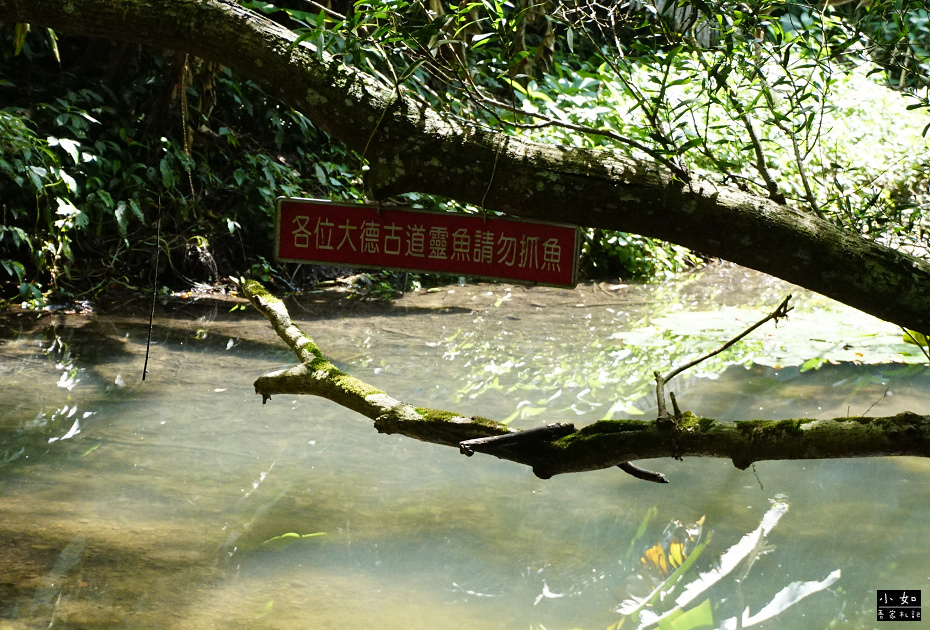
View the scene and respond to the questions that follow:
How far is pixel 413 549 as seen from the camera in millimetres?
2873

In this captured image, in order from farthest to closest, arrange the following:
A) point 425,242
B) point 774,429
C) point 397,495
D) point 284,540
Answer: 1. point 397,495
2. point 284,540
3. point 425,242
4. point 774,429

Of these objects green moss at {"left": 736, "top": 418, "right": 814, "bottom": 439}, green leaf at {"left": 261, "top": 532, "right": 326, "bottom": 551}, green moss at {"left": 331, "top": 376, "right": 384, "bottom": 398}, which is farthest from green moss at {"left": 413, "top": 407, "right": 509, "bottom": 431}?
green leaf at {"left": 261, "top": 532, "right": 326, "bottom": 551}

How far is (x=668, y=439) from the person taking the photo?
6.03 ft

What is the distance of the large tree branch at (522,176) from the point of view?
72.7 inches

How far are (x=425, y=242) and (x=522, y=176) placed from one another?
307mm

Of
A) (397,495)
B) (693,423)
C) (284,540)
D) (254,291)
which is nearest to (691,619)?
(693,423)

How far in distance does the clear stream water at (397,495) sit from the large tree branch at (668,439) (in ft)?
2.49

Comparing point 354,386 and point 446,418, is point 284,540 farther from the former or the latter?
point 446,418

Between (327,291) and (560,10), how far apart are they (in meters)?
4.93

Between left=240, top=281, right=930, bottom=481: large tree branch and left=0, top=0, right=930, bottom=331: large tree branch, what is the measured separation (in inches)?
12.3

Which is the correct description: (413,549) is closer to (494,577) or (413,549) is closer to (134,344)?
(494,577)

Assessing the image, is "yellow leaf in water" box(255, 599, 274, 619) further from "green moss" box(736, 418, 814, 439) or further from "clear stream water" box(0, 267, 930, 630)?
"green moss" box(736, 418, 814, 439)

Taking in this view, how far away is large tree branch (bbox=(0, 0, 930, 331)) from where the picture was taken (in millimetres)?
1848

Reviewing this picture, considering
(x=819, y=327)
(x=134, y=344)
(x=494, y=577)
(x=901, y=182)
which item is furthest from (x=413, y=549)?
(x=901, y=182)
